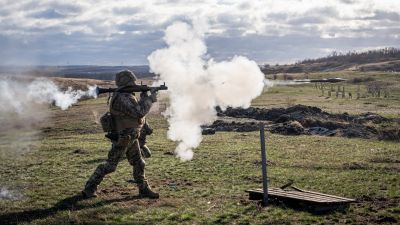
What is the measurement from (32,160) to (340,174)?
1378 centimetres

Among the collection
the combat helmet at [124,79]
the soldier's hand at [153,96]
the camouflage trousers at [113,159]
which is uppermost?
the combat helmet at [124,79]

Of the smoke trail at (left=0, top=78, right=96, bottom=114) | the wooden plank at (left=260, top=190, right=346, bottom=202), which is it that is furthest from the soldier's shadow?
the smoke trail at (left=0, top=78, right=96, bottom=114)

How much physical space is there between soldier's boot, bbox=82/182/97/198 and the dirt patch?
2214 cm

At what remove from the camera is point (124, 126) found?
1522 centimetres

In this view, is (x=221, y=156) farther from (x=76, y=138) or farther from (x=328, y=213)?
(x=76, y=138)

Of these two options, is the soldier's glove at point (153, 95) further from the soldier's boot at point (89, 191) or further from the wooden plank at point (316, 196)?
the wooden plank at point (316, 196)

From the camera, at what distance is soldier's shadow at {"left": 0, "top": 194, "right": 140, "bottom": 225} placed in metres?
13.0

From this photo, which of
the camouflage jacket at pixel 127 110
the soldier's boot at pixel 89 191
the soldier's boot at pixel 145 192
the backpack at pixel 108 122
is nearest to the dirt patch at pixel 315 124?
the soldier's boot at pixel 145 192

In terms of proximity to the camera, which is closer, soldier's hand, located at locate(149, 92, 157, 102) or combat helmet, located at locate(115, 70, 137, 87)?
combat helmet, located at locate(115, 70, 137, 87)

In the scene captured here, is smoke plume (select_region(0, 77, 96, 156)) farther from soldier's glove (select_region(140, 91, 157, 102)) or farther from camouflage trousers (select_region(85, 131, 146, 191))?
soldier's glove (select_region(140, 91, 157, 102))

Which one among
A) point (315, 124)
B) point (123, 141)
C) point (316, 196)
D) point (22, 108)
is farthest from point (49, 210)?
point (315, 124)

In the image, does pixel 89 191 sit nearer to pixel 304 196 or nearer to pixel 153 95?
pixel 153 95

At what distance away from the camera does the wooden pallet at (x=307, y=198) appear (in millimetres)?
13617

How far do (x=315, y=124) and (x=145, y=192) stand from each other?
83.6 ft
